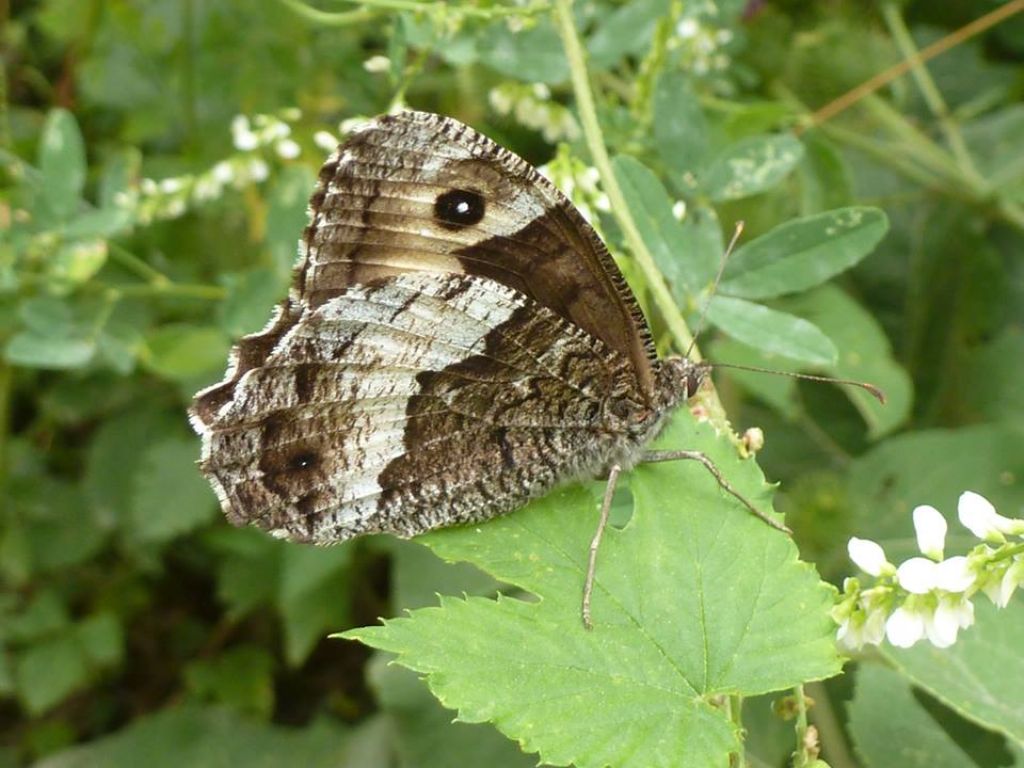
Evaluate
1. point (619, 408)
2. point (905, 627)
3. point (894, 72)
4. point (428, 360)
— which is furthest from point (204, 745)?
point (894, 72)

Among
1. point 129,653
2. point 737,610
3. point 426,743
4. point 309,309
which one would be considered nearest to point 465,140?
point 309,309

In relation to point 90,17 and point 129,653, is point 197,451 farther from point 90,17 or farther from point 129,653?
point 90,17

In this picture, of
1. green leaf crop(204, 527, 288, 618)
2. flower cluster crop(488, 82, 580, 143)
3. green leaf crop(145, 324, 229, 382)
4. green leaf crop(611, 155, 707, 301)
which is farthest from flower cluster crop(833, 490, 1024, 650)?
green leaf crop(204, 527, 288, 618)

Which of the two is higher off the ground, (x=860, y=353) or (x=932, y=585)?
(x=860, y=353)

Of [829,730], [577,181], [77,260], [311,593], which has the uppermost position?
[77,260]

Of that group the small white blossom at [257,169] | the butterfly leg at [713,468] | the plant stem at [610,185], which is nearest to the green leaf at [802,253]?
the plant stem at [610,185]

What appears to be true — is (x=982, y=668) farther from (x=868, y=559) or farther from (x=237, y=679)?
(x=237, y=679)

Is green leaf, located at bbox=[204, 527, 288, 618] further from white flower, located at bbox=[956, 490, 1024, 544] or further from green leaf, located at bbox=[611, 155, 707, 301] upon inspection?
white flower, located at bbox=[956, 490, 1024, 544]
